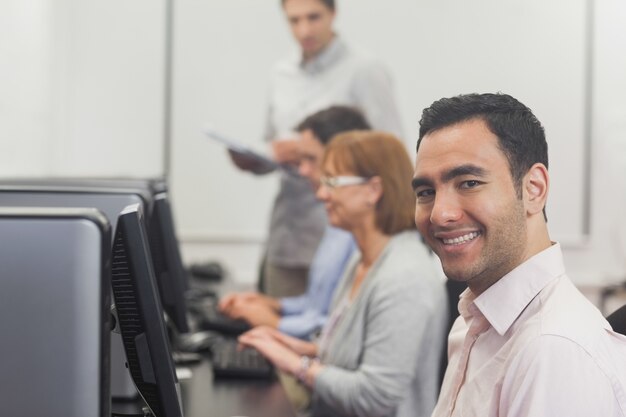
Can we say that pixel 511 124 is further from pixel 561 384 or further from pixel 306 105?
pixel 306 105

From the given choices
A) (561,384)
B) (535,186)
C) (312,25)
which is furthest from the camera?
(312,25)

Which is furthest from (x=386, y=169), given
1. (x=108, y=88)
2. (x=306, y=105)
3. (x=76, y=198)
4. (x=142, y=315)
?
(x=108, y=88)

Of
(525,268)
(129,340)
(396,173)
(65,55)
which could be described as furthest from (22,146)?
(525,268)

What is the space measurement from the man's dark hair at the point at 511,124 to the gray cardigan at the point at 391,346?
0.79 metres

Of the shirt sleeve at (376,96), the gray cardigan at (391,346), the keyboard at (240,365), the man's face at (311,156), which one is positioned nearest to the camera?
the gray cardigan at (391,346)

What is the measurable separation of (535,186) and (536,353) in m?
0.19

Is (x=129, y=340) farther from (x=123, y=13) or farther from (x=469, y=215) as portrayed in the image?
(x=123, y=13)

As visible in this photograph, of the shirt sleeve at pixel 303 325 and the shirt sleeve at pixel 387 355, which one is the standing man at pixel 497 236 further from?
the shirt sleeve at pixel 303 325

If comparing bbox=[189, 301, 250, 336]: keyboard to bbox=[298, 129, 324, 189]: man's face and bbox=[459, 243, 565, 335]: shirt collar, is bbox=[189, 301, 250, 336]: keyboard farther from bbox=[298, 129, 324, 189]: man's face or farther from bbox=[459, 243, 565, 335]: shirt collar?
bbox=[459, 243, 565, 335]: shirt collar

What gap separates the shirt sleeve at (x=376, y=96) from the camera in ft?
10.2

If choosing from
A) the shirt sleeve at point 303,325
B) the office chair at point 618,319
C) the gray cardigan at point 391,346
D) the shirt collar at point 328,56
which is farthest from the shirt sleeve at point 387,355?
the shirt collar at point 328,56

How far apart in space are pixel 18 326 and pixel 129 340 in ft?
0.64

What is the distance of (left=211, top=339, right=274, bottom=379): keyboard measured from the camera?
208cm

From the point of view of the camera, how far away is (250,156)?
3143mm
